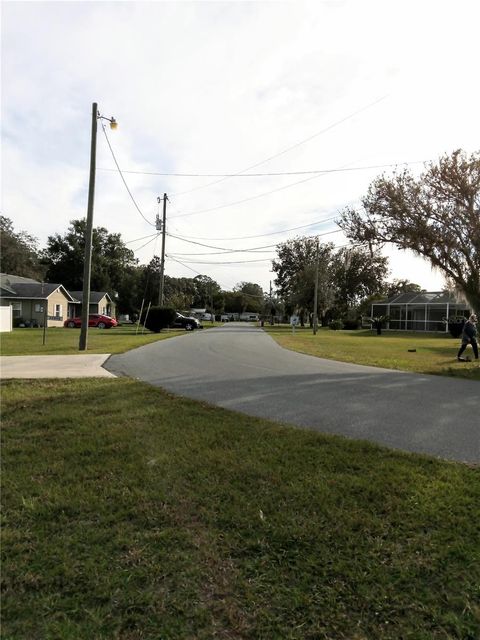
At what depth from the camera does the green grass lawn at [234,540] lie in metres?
2.43

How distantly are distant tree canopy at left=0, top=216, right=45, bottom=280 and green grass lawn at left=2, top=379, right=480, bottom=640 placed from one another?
5989cm

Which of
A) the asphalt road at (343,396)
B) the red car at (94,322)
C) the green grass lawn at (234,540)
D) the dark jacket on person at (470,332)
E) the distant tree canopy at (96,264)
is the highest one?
the distant tree canopy at (96,264)

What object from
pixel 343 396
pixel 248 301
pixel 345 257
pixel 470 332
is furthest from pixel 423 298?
pixel 248 301

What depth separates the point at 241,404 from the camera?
7641mm

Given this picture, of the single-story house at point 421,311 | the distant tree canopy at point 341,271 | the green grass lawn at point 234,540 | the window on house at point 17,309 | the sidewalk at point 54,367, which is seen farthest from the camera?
the distant tree canopy at point 341,271

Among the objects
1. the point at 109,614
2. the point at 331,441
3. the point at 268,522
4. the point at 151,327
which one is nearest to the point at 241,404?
the point at 331,441

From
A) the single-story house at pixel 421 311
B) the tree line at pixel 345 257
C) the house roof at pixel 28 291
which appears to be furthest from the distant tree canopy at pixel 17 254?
the single-story house at pixel 421 311

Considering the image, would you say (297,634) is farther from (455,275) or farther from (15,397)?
(455,275)

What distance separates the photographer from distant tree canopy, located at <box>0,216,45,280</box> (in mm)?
59219

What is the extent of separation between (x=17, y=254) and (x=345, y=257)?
4405 cm

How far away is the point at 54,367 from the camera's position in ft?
37.9

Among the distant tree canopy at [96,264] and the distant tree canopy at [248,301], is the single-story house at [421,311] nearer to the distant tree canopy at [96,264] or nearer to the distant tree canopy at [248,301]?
the distant tree canopy at [96,264]

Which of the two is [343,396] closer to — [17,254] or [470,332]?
[470,332]

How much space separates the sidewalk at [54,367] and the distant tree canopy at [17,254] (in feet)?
163
